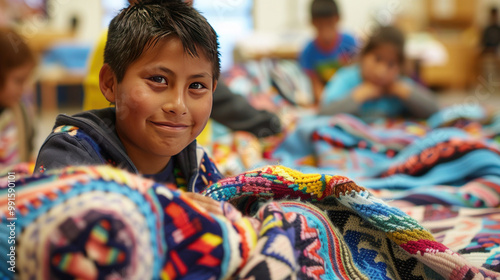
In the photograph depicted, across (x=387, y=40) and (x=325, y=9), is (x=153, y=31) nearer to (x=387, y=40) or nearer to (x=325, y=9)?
(x=387, y=40)

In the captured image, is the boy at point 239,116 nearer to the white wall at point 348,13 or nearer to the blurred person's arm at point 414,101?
the blurred person's arm at point 414,101

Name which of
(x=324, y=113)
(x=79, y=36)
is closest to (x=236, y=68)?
(x=324, y=113)

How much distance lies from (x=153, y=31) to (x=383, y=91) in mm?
1301

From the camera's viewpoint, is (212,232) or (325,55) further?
(325,55)

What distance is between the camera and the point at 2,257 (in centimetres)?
32

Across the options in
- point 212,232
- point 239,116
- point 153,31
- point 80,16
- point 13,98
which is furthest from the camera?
point 80,16

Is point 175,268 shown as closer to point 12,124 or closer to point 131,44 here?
point 131,44

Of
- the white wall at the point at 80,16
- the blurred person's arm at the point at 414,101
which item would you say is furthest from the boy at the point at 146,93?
the white wall at the point at 80,16

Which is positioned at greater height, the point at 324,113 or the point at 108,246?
the point at 108,246

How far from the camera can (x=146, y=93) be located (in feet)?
1.45

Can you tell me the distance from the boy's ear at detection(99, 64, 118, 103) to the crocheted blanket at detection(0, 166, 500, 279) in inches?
5.4

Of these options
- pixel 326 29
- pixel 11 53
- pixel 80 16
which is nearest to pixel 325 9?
pixel 326 29

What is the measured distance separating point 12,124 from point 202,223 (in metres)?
0.97

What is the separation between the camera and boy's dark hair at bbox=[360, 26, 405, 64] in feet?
5.16
